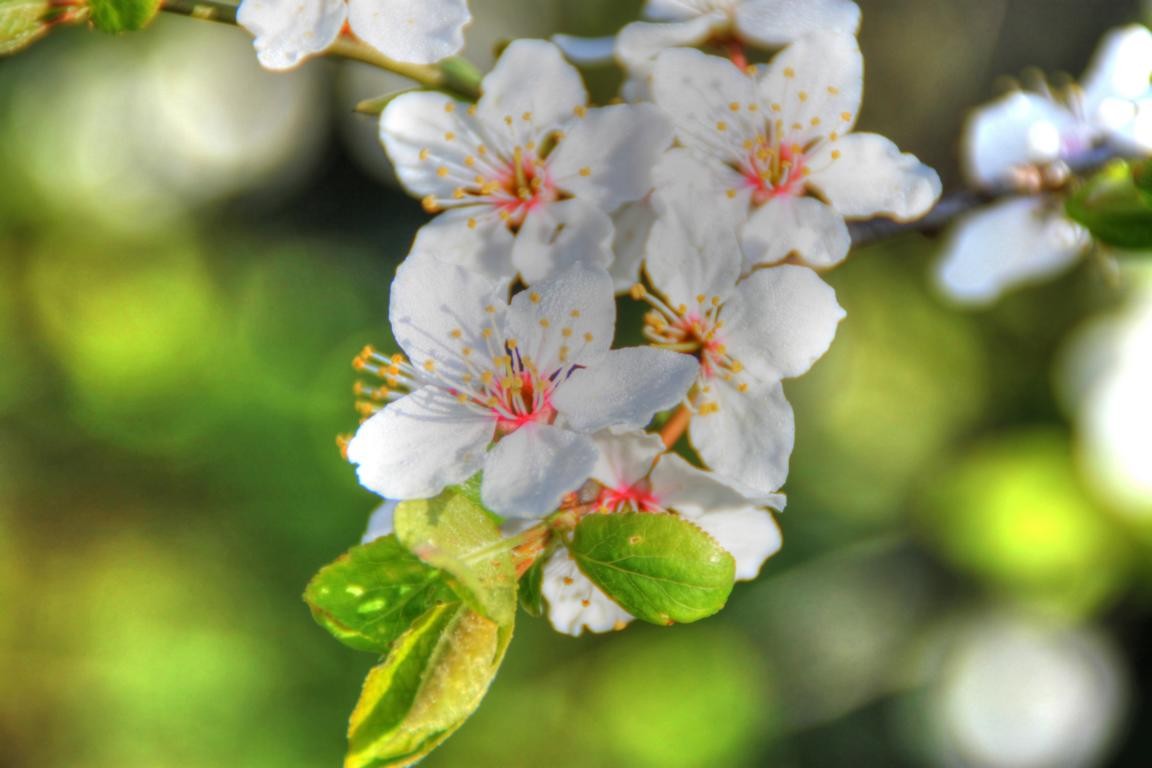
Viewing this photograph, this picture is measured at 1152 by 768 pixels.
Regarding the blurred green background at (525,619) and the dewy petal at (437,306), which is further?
the blurred green background at (525,619)

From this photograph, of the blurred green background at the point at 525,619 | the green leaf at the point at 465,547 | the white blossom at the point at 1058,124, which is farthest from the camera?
the blurred green background at the point at 525,619

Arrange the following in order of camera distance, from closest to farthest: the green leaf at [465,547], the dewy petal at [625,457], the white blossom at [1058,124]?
the green leaf at [465,547] < the dewy petal at [625,457] < the white blossom at [1058,124]

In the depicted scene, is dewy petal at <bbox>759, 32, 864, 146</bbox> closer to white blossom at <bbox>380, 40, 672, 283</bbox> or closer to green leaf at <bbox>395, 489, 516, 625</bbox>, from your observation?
white blossom at <bbox>380, 40, 672, 283</bbox>

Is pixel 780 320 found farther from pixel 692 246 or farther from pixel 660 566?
pixel 660 566

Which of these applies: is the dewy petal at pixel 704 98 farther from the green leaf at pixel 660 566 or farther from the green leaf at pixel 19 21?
the green leaf at pixel 19 21

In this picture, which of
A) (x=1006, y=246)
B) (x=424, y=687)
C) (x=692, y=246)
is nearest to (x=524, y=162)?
(x=692, y=246)

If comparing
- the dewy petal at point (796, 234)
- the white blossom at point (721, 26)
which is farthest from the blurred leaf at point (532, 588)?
the white blossom at point (721, 26)

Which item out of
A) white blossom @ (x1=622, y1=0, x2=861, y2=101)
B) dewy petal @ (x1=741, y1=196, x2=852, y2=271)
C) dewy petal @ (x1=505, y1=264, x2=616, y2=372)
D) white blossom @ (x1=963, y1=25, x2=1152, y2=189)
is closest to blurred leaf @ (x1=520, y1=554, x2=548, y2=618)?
dewy petal @ (x1=505, y1=264, x2=616, y2=372)
